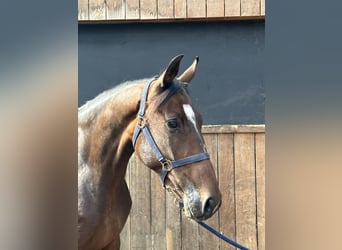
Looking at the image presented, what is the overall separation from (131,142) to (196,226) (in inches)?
14.4

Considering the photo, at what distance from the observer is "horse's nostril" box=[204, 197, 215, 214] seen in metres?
1.19

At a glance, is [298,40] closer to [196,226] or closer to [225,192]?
[225,192]

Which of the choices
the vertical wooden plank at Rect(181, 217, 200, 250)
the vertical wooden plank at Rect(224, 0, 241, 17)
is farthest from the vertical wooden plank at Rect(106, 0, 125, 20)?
the vertical wooden plank at Rect(181, 217, 200, 250)

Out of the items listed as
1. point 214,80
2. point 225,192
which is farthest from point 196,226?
point 214,80

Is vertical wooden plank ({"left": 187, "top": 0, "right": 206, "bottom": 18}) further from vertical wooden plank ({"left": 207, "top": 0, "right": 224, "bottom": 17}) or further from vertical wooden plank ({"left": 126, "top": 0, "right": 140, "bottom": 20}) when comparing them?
vertical wooden plank ({"left": 126, "top": 0, "right": 140, "bottom": 20})

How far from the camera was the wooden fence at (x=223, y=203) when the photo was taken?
1.34 m

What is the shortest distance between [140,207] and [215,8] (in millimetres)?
630

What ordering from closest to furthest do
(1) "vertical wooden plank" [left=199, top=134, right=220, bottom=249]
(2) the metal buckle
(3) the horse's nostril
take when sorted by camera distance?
(3) the horse's nostril < (2) the metal buckle < (1) "vertical wooden plank" [left=199, top=134, right=220, bottom=249]

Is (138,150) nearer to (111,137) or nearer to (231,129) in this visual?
(111,137)

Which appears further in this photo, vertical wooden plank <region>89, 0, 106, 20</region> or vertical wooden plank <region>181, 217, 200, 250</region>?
vertical wooden plank <region>181, 217, 200, 250</region>

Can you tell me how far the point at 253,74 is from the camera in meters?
1.24

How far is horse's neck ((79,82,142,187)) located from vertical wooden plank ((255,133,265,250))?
34 cm

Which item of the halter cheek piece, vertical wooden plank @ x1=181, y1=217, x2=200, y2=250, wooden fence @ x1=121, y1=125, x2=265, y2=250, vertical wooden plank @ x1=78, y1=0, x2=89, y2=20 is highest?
vertical wooden plank @ x1=78, y1=0, x2=89, y2=20

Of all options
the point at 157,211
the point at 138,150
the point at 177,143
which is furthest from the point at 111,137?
the point at 157,211
